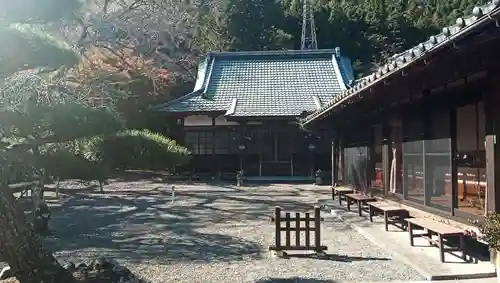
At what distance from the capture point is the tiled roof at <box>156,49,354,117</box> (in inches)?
838

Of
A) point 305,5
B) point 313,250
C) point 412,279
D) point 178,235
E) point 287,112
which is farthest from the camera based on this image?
point 305,5

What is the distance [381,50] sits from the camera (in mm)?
35438

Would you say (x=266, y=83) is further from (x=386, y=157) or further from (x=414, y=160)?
(x=414, y=160)

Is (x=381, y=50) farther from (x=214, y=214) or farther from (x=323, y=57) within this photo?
(x=214, y=214)

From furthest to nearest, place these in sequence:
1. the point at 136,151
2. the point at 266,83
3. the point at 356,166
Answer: the point at 266,83
the point at 356,166
the point at 136,151

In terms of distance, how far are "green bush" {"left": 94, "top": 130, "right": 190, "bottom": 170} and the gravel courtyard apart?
1259mm

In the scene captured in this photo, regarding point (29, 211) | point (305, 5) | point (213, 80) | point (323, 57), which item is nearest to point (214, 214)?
point (29, 211)

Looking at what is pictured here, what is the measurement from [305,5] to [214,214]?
86.2 ft

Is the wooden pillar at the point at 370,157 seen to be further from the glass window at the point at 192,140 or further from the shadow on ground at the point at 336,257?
the glass window at the point at 192,140

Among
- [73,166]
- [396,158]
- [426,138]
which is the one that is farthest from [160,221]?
[426,138]

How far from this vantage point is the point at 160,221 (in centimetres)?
1015

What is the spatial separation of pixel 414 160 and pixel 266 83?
16496mm

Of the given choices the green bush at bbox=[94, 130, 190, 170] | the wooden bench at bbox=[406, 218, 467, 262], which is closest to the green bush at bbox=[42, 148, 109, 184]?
the green bush at bbox=[94, 130, 190, 170]

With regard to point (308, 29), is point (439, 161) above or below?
below
